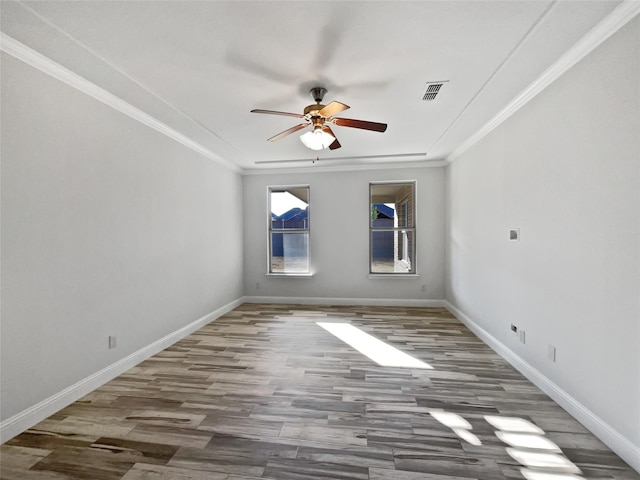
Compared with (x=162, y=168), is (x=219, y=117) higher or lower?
higher

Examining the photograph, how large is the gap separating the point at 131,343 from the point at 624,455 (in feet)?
12.7

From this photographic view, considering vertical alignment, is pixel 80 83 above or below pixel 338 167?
below

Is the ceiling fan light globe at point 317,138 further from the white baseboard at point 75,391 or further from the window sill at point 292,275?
the window sill at point 292,275

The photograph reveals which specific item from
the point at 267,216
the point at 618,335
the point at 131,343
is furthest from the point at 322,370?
the point at 267,216

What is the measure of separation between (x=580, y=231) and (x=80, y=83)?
13.1 feet

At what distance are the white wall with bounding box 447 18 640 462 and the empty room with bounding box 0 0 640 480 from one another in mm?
15

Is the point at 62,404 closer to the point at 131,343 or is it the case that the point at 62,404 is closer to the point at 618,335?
the point at 131,343

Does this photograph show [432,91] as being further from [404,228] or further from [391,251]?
[391,251]

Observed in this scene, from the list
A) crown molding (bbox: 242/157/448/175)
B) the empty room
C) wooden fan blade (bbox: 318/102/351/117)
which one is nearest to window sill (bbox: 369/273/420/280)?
the empty room

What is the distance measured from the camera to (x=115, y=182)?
107 inches

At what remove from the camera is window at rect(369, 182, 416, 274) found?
5.50 metres

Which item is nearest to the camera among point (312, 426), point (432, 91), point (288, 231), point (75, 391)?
point (312, 426)

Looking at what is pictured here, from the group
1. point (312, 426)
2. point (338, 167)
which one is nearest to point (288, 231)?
point (338, 167)

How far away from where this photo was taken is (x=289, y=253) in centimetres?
588
